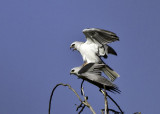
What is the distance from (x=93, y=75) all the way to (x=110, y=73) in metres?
0.11

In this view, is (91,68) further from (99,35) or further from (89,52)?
(99,35)

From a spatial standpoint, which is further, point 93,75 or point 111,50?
point 111,50

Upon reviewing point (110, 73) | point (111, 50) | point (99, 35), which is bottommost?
point (110, 73)

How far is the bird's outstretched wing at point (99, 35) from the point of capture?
8.21ft

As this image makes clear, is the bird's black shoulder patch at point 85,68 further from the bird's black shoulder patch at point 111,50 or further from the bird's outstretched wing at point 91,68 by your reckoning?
the bird's black shoulder patch at point 111,50

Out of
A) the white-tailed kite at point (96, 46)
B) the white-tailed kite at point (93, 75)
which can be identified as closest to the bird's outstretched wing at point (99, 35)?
the white-tailed kite at point (96, 46)

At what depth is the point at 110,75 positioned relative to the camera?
8.20ft

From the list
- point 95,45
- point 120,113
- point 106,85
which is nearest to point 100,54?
point 95,45

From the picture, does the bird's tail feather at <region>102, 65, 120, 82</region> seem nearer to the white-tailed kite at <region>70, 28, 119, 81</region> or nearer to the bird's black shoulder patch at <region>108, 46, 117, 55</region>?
the white-tailed kite at <region>70, 28, 119, 81</region>

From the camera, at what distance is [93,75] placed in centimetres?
244

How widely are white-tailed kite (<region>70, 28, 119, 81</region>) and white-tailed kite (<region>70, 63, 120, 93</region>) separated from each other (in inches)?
1.6

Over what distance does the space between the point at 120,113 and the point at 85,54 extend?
0.41 metres

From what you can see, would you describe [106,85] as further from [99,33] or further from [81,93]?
[99,33]

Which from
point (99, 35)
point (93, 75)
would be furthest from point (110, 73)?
point (99, 35)
